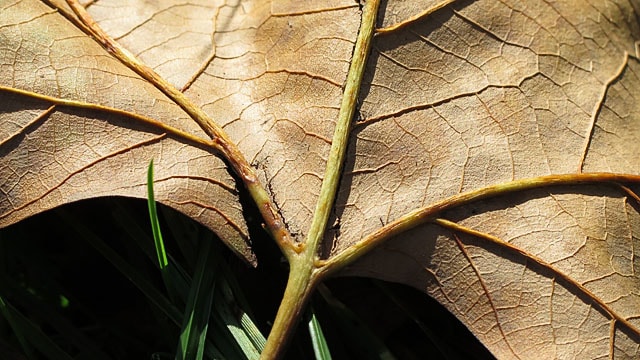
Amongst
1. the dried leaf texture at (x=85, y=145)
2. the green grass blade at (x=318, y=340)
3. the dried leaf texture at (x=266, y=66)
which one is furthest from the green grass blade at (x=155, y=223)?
the green grass blade at (x=318, y=340)

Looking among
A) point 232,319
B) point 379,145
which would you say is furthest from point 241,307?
point 379,145

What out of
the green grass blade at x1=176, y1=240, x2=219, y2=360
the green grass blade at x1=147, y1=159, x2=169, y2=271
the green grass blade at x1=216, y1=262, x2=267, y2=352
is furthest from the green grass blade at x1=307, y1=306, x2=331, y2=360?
the green grass blade at x1=147, y1=159, x2=169, y2=271

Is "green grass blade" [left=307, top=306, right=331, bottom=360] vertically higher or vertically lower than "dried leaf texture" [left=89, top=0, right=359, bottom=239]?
lower

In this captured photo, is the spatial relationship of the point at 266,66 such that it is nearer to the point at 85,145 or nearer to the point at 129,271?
the point at 85,145

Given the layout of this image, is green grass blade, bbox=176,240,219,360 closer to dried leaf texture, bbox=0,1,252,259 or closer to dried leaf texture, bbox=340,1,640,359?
dried leaf texture, bbox=0,1,252,259

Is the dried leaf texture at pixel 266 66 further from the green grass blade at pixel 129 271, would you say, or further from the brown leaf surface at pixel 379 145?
the green grass blade at pixel 129 271

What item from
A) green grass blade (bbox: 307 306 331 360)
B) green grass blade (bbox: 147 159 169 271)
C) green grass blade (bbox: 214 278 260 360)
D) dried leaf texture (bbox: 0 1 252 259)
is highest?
dried leaf texture (bbox: 0 1 252 259)

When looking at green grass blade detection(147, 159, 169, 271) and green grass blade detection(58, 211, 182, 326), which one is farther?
green grass blade detection(58, 211, 182, 326)
